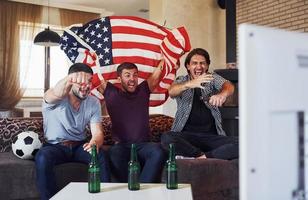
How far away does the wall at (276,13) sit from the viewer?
5.00 meters

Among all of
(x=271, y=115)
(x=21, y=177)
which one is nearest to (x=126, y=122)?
(x=21, y=177)

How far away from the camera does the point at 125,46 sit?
3326mm

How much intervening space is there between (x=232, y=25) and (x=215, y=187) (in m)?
3.53

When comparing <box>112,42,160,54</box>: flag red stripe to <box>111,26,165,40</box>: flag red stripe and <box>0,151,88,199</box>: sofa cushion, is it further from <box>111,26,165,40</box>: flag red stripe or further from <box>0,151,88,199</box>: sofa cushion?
<box>0,151,88,199</box>: sofa cushion

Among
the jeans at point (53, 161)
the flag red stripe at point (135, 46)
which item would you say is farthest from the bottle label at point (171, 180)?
the flag red stripe at point (135, 46)

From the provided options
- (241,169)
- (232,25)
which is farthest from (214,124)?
(232,25)

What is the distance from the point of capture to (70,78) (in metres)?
2.43

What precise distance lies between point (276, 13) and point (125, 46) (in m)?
3.00

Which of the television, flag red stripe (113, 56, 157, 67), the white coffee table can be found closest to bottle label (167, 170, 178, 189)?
the white coffee table

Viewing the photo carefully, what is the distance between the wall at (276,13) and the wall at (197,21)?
14.4 inches

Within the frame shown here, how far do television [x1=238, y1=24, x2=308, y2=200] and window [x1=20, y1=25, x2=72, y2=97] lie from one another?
22.0 feet

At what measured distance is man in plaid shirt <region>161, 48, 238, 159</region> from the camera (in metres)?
2.73

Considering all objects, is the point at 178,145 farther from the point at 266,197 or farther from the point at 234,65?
the point at 234,65

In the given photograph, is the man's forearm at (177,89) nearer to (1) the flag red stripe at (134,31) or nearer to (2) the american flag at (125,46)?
(2) the american flag at (125,46)
